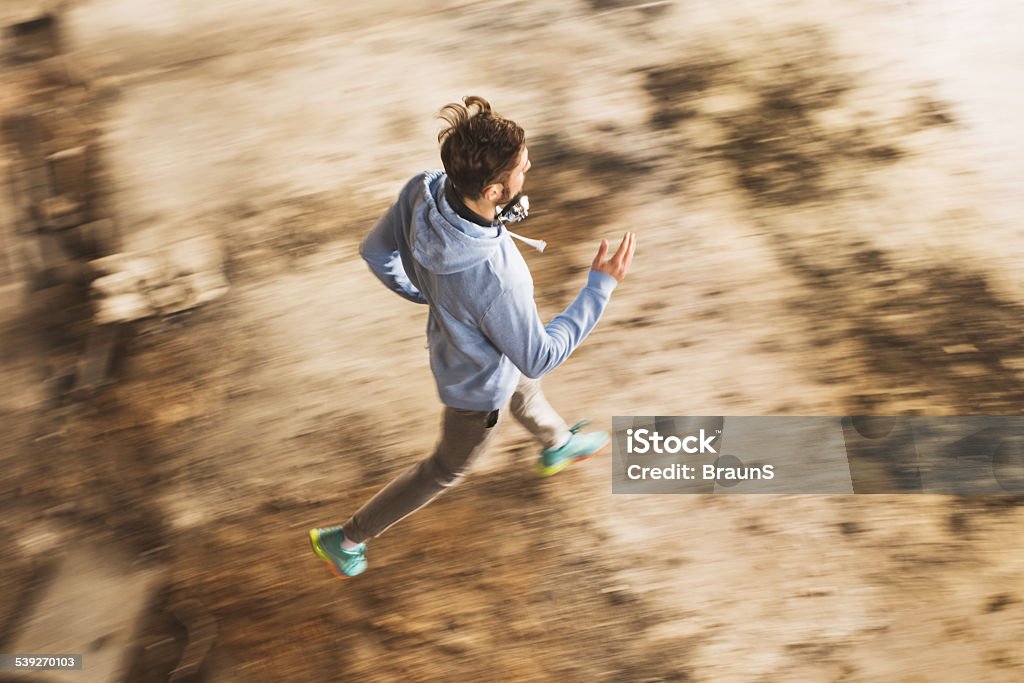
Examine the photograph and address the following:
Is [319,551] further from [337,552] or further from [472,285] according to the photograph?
[472,285]

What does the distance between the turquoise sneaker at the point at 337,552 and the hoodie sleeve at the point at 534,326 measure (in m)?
1.24

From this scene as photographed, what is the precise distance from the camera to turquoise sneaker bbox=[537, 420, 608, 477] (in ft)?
10.8

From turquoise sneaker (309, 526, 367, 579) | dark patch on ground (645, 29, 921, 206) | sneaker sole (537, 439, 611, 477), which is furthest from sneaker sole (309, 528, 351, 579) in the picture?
dark patch on ground (645, 29, 921, 206)

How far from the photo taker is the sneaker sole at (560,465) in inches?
132

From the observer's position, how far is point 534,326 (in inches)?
89.0

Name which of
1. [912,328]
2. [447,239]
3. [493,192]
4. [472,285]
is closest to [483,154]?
[493,192]

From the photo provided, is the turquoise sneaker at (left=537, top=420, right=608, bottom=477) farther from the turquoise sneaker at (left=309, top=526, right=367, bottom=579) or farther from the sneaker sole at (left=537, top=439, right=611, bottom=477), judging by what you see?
the turquoise sneaker at (left=309, top=526, right=367, bottom=579)

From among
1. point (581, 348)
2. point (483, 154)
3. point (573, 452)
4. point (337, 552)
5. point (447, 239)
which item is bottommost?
point (337, 552)

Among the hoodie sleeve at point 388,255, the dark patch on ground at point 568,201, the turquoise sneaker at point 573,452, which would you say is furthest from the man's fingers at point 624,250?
the dark patch on ground at point 568,201

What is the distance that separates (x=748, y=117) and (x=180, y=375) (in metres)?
3.03

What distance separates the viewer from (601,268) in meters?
2.48

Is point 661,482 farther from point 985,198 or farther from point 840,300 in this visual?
point 985,198

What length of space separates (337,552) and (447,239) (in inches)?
60.2

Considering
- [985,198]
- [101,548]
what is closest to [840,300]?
[985,198]
